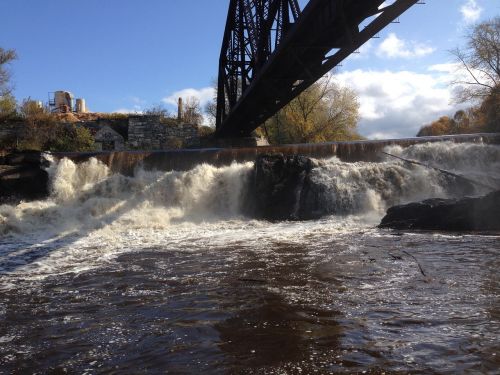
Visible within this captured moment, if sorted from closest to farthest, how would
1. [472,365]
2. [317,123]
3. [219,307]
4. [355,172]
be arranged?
[472,365], [219,307], [355,172], [317,123]

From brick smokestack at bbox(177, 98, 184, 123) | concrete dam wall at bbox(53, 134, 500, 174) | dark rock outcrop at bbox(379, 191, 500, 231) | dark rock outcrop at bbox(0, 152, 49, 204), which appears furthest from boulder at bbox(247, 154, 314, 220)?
brick smokestack at bbox(177, 98, 184, 123)

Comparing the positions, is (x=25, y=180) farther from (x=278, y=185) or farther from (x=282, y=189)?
(x=282, y=189)

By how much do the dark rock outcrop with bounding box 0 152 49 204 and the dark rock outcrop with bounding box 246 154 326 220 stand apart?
314 inches

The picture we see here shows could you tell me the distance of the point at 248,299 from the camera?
195 inches

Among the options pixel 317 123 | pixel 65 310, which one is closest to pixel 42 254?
pixel 65 310

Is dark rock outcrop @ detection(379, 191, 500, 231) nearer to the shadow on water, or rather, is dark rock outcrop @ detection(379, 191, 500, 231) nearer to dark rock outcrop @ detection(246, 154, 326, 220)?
dark rock outcrop @ detection(246, 154, 326, 220)

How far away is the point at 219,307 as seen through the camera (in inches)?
185

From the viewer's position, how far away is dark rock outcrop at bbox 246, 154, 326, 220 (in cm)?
1486

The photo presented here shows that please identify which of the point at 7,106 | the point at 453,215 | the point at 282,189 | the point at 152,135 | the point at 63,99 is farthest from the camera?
the point at 63,99

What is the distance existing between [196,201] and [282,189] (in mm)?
3158

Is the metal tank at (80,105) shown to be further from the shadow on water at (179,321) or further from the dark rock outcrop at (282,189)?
the shadow on water at (179,321)

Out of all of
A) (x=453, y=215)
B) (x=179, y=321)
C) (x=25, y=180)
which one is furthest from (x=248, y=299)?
(x=25, y=180)

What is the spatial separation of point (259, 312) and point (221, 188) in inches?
451

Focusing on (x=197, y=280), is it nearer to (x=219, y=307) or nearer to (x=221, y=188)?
(x=219, y=307)
